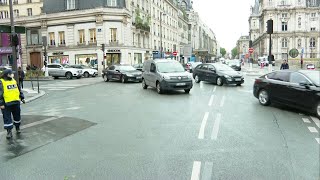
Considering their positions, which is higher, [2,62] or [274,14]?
[274,14]

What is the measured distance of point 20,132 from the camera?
8.65 metres

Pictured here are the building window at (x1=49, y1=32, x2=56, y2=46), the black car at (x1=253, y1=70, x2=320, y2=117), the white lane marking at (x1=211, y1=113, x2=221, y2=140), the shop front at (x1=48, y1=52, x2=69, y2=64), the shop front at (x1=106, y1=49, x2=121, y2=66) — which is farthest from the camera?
the building window at (x1=49, y1=32, x2=56, y2=46)

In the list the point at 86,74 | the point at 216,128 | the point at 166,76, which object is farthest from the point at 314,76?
the point at 86,74

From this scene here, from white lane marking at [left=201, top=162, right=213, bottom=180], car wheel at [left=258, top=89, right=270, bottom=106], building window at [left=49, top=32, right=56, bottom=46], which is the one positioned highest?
building window at [left=49, top=32, right=56, bottom=46]

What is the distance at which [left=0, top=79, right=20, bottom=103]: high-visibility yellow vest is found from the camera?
801cm

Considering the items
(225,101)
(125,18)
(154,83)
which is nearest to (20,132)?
(225,101)

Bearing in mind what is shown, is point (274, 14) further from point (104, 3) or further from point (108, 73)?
point (108, 73)

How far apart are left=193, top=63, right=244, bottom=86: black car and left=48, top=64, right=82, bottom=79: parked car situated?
558 inches

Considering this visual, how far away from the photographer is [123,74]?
82.1 ft

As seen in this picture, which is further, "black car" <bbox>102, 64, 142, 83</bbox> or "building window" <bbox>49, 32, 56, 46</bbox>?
"building window" <bbox>49, 32, 56, 46</bbox>

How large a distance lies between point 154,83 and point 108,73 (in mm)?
10076

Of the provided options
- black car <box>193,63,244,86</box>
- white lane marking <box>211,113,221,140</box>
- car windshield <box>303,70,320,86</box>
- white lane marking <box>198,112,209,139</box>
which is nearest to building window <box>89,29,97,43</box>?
black car <box>193,63,244,86</box>

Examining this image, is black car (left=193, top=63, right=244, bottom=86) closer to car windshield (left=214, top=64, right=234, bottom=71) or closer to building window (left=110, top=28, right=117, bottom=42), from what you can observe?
car windshield (left=214, top=64, right=234, bottom=71)

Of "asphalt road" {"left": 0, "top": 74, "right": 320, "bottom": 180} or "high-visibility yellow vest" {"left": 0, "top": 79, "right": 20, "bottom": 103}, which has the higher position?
"high-visibility yellow vest" {"left": 0, "top": 79, "right": 20, "bottom": 103}
